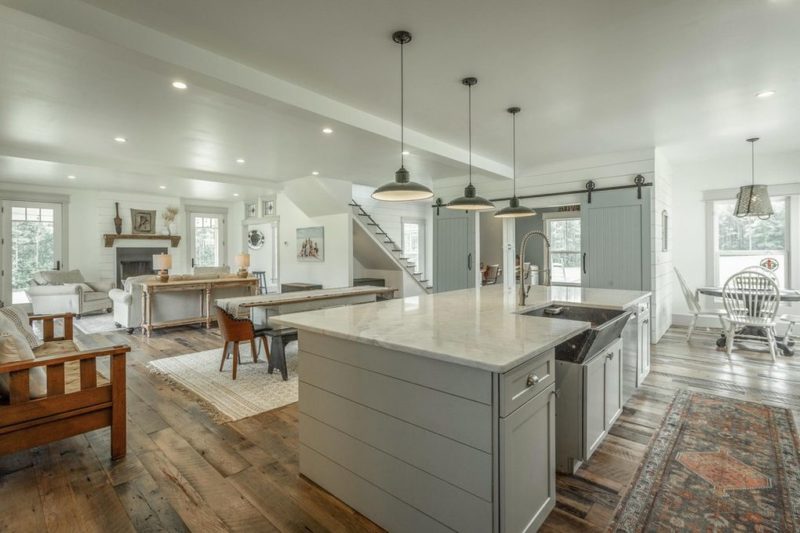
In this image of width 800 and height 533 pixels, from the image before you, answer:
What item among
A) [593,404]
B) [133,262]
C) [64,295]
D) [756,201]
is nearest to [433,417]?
[593,404]

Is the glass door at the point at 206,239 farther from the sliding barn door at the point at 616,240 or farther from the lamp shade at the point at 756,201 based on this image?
the lamp shade at the point at 756,201

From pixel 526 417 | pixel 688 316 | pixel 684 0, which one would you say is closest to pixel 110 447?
pixel 526 417

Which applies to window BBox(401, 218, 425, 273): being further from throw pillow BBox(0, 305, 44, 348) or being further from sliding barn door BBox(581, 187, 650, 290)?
throw pillow BBox(0, 305, 44, 348)

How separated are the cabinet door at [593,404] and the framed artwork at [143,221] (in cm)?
1068

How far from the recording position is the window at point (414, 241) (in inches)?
438

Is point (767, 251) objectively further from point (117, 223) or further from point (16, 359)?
point (117, 223)

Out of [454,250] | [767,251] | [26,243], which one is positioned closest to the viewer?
[767,251]

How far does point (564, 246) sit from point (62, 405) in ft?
29.3

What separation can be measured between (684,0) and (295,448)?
3.53 metres

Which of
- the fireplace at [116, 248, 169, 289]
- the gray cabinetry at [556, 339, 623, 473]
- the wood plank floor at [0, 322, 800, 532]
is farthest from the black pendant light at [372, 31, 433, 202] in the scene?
the fireplace at [116, 248, 169, 289]

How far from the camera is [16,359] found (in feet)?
7.26

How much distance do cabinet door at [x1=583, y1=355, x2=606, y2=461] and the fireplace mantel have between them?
10468 millimetres

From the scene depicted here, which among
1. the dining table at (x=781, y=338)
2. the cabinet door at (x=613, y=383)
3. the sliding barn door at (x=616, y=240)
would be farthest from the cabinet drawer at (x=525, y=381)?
the dining table at (x=781, y=338)

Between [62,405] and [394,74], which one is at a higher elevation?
[394,74]
